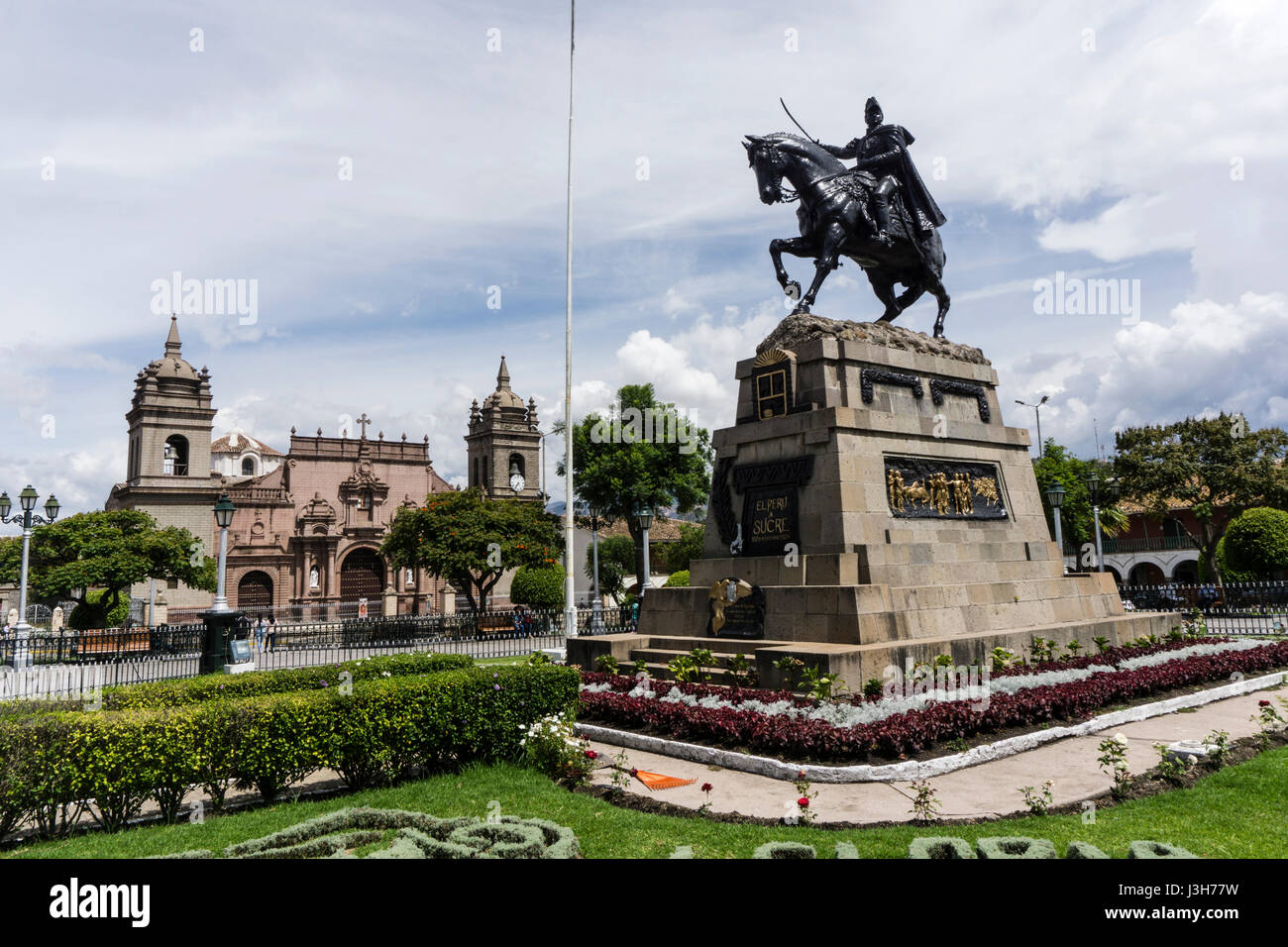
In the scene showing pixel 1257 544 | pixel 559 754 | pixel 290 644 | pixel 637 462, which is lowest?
pixel 290 644

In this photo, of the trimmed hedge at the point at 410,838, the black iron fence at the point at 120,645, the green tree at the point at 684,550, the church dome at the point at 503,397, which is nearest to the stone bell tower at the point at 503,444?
the church dome at the point at 503,397

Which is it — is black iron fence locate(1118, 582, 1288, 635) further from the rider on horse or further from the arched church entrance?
the arched church entrance

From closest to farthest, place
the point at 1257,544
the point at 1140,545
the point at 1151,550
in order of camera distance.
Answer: the point at 1257,544 < the point at 1151,550 < the point at 1140,545

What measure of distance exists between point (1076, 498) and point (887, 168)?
35166mm

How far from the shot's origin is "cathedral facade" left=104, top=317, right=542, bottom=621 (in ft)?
159

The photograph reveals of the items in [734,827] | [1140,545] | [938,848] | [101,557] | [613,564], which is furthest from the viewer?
[613,564]

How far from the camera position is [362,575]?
5444 centimetres

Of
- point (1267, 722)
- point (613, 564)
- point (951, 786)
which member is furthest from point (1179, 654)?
point (613, 564)

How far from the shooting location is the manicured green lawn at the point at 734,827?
5.53 meters

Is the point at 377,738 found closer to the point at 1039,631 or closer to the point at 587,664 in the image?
the point at 587,664

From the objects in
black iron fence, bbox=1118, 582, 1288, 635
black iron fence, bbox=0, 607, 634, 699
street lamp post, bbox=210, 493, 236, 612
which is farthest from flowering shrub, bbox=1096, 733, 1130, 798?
black iron fence, bbox=1118, 582, 1288, 635

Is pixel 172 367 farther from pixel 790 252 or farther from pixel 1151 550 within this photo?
pixel 1151 550

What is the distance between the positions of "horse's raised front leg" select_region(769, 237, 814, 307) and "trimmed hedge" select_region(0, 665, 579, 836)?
8257 mm
